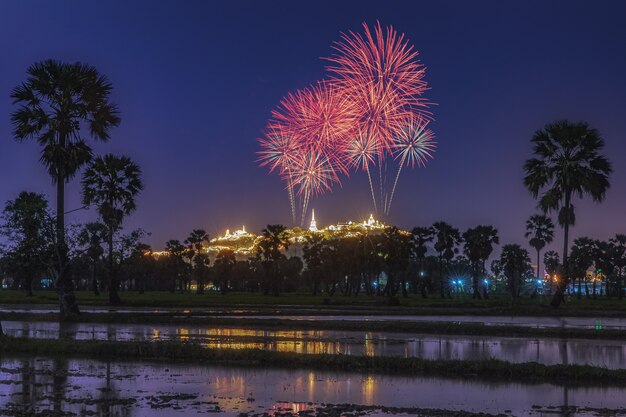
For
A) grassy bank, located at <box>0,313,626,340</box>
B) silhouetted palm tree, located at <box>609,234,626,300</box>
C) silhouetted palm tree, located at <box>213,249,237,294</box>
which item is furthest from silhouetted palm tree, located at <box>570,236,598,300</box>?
grassy bank, located at <box>0,313,626,340</box>

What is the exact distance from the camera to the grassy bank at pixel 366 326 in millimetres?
34469

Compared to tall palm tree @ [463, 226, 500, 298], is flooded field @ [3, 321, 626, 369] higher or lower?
lower

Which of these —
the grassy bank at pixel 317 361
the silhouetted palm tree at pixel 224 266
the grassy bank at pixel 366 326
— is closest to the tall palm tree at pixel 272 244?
the silhouetted palm tree at pixel 224 266

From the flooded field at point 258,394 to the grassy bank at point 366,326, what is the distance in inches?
633

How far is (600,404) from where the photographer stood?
53.4ft

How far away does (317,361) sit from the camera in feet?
71.8

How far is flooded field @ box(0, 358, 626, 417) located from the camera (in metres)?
15.0

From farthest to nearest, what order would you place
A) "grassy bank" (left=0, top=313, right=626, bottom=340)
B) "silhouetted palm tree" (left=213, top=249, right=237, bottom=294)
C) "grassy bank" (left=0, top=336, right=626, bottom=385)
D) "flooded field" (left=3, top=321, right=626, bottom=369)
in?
"silhouetted palm tree" (left=213, top=249, right=237, bottom=294), "grassy bank" (left=0, top=313, right=626, bottom=340), "flooded field" (left=3, top=321, right=626, bottom=369), "grassy bank" (left=0, top=336, right=626, bottom=385)

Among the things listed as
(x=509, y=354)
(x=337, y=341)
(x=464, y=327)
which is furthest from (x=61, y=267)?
(x=509, y=354)

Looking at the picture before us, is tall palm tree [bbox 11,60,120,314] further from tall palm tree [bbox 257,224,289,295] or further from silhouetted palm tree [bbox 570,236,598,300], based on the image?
silhouetted palm tree [bbox 570,236,598,300]

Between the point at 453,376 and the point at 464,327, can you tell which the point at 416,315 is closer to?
the point at 464,327

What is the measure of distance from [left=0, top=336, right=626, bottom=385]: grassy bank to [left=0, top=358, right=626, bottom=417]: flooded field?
1131 mm

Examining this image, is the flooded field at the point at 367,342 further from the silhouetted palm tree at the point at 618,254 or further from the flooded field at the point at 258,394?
the silhouetted palm tree at the point at 618,254

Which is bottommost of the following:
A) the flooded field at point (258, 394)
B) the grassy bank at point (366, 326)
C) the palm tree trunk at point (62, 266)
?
the flooded field at point (258, 394)
